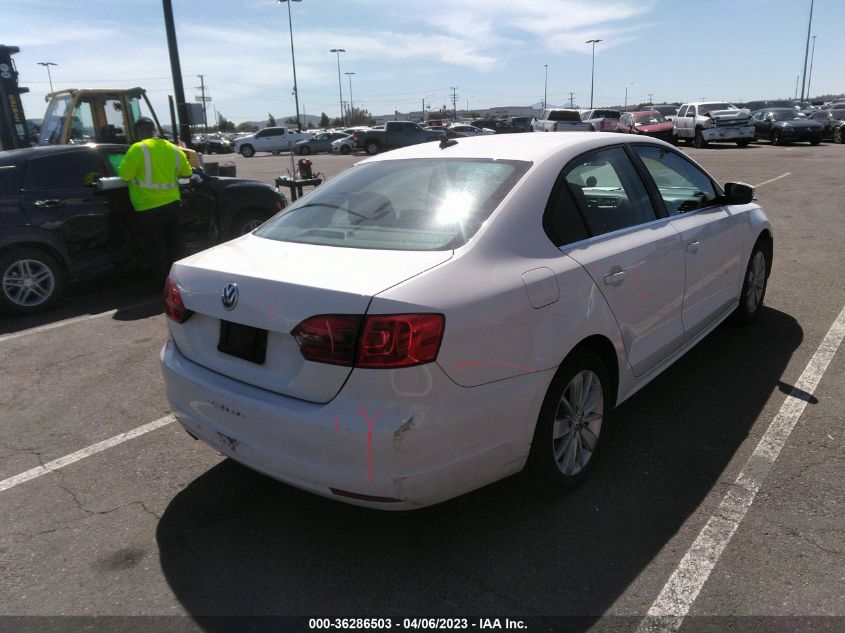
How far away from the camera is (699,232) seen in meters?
4.14

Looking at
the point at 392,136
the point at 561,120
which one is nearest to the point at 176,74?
the point at 561,120

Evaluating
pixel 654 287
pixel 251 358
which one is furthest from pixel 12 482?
pixel 654 287

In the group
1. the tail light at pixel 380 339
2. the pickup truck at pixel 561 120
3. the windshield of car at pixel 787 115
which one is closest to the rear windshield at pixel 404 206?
the tail light at pixel 380 339

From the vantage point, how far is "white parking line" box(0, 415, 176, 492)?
3525mm

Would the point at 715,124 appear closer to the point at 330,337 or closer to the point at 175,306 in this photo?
the point at 175,306

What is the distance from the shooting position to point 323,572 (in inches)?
106

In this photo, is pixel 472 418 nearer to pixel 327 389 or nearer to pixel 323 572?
pixel 327 389

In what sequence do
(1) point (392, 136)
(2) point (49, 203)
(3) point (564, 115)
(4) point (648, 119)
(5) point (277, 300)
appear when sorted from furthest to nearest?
1. (1) point (392, 136)
2. (3) point (564, 115)
3. (4) point (648, 119)
4. (2) point (49, 203)
5. (5) point (277, 300)

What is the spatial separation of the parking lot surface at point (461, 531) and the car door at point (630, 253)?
59 cm

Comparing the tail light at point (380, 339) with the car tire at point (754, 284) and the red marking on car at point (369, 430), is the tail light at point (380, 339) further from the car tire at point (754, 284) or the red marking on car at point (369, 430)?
the car tire at point (754, 284)

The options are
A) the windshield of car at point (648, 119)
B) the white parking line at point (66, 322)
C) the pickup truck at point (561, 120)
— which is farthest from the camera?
the pickup truck at point (561, 120)

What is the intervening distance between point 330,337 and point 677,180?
3.05m

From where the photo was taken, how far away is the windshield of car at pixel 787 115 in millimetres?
29469

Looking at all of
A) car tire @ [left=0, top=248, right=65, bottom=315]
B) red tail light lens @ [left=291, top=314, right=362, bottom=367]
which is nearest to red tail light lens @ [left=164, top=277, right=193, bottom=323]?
red tail light lens @ [left=291, top=314, right=362, bottom=367]
